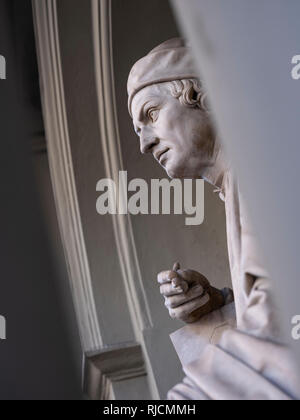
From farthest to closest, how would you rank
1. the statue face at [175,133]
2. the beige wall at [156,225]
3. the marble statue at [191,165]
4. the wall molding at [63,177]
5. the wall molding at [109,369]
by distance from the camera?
the wall molding at [63,177], the beige wall at [156,225], the wall molding at [109,369], the statue face at [175,133], the marble statue at [191,165]

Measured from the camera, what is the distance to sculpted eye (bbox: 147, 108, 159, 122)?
2264 millimetres

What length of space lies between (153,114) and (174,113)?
85 millimetres

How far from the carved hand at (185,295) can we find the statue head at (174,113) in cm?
32

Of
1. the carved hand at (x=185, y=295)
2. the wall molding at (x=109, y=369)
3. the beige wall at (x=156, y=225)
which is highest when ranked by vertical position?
the beige wall at (x=156, y=225)

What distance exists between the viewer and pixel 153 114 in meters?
2.27

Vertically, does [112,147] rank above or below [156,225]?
above


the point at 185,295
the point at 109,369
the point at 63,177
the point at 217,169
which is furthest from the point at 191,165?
the point at 63,177

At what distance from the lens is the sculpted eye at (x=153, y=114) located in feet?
7.43

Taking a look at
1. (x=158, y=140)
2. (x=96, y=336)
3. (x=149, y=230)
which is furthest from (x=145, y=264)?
(x=158, y=140)

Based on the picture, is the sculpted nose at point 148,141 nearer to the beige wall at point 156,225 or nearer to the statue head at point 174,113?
the statue head at point 174,113

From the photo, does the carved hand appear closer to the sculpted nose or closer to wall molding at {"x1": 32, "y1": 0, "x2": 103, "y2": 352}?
the sculpted nose

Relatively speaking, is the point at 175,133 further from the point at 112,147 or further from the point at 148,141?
the point at 112,147

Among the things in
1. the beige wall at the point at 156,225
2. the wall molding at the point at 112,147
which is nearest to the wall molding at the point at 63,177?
the wall molding at the point at 112,147

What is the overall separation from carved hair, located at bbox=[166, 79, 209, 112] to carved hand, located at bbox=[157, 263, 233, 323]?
1.69 ft
